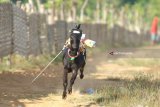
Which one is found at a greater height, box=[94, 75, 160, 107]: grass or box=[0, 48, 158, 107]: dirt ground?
box=[94, 75, 160, 107]: grass

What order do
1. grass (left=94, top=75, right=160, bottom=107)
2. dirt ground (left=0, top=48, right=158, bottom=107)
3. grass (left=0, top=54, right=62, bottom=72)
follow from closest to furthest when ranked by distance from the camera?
grass (left=94, top=75, right=160, bottom=107) → dirt ground (left=0, top=48, right=158, bottom=107) → grass (left=0, top=54, right=62, bottom=72)

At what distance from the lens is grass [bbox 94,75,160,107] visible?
11992 millimetres

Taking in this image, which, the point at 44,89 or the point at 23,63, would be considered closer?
the point at 44,89

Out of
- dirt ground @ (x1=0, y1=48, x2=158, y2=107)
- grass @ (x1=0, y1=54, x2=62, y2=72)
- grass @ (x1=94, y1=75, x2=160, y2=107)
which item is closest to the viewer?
grass @ (x1=94, y1=75, x2=160, y2=107)

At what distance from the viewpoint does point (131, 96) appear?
41.7 ft

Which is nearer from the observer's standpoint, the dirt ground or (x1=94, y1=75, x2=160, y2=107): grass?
(x1=94, y1=75, x2=160, y2=107): grass

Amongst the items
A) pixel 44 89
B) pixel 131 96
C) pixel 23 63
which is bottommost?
pixel 23 63

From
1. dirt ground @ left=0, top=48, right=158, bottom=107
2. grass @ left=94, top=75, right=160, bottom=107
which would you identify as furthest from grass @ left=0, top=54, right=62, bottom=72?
A: grass @ left=94, top=75, right=160, bottom=107

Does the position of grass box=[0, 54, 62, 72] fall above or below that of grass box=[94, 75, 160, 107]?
below

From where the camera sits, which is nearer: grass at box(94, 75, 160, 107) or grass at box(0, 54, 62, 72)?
grass at box(94, 75, 160, 107)

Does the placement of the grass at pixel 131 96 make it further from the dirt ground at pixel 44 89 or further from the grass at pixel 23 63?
the grass at pixel 23 63

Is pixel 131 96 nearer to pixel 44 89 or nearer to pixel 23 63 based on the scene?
pixel 44 89

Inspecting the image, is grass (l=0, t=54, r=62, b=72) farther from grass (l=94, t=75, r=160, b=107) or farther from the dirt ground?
grass (l=94, t=75, r=160, b=107)

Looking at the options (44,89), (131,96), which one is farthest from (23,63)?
(131,96)
